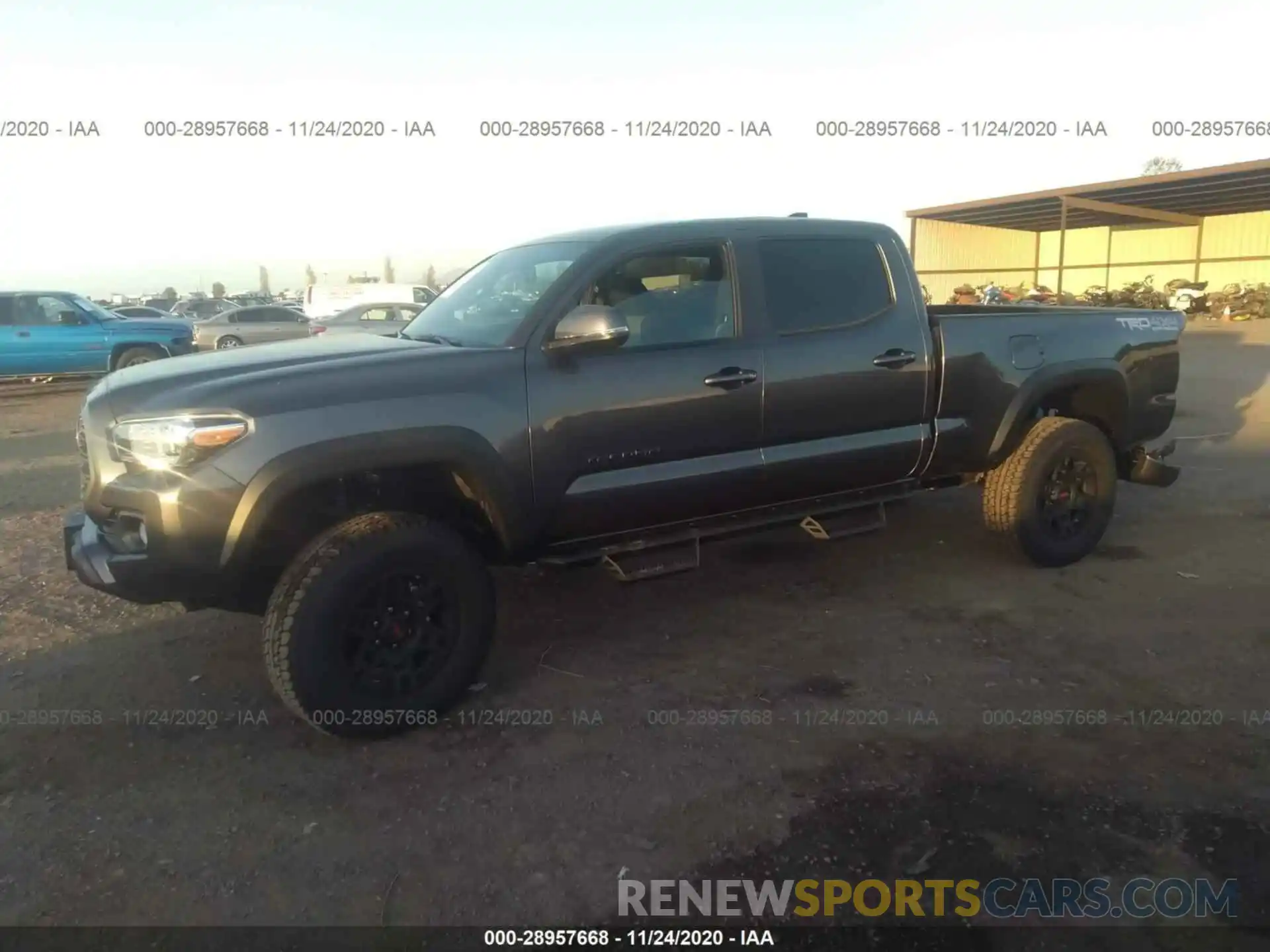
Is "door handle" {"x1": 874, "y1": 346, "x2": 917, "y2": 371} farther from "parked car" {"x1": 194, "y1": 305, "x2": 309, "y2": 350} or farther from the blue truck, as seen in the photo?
"parked car" {"x1": 194, "y1": 305, "x2": 309, "y2": 350}

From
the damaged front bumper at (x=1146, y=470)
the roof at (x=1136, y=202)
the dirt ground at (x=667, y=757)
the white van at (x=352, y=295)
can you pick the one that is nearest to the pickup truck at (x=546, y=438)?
the dirt ground at (x=667, y=757)

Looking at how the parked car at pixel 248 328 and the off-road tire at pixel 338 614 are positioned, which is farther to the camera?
the parked car at pixel 248 328

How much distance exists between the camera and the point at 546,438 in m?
3.68

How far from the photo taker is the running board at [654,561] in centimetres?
394

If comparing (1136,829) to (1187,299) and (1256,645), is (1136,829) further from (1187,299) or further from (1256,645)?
(1187,299)

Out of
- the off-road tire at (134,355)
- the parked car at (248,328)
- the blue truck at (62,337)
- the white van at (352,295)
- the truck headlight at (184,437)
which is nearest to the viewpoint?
the truck headlight at (184,437)

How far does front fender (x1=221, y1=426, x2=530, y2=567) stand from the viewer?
3191 millimetres

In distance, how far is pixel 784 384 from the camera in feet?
14.0

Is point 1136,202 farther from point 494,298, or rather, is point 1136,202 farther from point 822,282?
point 494,298

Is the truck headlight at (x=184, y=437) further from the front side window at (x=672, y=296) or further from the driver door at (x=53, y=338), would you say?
the driver door at (x=53, y=338)

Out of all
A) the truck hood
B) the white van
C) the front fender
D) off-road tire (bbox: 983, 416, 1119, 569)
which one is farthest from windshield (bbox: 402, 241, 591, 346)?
the white van

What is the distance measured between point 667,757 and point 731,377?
5.40ft

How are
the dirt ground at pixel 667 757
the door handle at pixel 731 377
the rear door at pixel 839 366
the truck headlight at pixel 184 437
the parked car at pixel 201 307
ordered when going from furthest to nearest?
1. the parked car at pixel 201 307
2. the rear door at pixel 839 366
3. the door handle at pixel 731 377
4. the truck headlight at pixel 184 437
5. the dirt ground at pixel 667 757

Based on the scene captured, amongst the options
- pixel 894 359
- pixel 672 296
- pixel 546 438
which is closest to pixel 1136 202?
pixel 894 359
